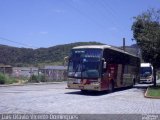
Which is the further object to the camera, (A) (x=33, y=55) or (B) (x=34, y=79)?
(A) (x=33, y=55)

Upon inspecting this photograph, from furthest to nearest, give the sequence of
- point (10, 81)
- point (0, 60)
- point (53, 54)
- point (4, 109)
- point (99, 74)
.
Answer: point (53, 54)
point (0, 60)
point (10, 81)
point (99, 74)
point (4, 109)

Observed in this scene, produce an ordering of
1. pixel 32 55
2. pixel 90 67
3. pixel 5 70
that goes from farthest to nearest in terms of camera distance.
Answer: pixel 32 55
pixel 5 70
pixel 90 67

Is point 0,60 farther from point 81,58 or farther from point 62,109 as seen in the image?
point 62,109

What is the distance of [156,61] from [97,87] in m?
13.6

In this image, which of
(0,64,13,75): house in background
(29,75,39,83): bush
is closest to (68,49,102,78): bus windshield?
(0,64,13,75): house in background

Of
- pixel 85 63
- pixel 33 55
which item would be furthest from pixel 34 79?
pixel 33 55

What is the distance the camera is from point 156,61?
121ft

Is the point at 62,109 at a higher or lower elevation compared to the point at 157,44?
lower

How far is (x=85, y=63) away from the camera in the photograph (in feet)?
83.7

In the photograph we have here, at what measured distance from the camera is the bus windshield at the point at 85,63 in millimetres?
25250

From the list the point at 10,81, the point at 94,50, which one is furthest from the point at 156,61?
the point at 10,81

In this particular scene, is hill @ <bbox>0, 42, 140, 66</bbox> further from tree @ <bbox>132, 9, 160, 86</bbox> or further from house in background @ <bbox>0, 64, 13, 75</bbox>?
tree @ <bbox>132, 9, 160, 86</bbox>

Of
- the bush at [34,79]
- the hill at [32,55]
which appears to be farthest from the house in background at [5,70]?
the hill at [32,55]

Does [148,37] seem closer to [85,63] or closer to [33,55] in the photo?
[85,63]
